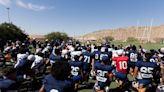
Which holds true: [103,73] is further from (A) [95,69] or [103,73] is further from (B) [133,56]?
(B) [133,56]

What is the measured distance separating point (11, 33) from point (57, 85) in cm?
6847

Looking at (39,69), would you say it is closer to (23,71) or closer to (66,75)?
(23,71)

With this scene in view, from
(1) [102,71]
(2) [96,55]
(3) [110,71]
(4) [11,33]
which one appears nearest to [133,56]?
(2) [96,55]

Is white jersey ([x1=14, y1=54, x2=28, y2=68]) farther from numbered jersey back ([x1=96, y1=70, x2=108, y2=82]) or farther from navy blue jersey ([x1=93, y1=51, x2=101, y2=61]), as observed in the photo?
navy blue jersey ([x1=93, y1=51, x2=101, y2=61])

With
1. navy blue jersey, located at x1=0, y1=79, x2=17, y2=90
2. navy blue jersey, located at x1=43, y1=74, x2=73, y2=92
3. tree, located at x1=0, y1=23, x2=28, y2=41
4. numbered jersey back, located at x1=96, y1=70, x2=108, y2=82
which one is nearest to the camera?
navy blue jersey, located at x1=43, y1=74, x2=73, y2=92

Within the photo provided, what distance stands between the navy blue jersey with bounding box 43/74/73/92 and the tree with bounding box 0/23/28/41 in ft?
202

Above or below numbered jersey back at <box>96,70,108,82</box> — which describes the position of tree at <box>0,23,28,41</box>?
above

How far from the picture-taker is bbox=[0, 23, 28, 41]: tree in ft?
230

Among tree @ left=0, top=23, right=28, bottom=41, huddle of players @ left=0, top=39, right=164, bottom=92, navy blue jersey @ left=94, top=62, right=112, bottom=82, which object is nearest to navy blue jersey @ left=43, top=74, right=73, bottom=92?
huddle of players @ left=0, top=39, right=164, bottom=92

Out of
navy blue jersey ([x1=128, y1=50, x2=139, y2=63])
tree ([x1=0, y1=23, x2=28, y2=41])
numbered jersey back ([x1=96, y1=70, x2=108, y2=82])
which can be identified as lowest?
numbered jersey back ([x1=96, y1=70, x2=108, y2=82])

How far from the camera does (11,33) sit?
73188mm

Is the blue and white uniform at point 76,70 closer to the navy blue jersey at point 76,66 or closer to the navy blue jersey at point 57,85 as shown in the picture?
the navy blue jersey at point 76,66

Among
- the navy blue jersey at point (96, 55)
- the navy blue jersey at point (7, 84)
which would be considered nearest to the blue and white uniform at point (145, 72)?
the navy blue jersey at point (96, 55)

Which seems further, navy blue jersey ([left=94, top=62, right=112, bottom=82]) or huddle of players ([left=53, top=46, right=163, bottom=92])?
huddle of players ([left=53, top=46, right=163, bottom=92])
